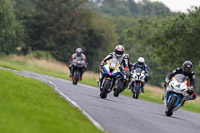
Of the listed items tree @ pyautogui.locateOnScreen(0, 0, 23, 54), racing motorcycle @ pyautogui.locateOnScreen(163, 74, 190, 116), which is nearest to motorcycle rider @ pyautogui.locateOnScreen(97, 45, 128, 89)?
racing motorcycle @ pyautogui.locateOnScreen(163, 74, 190, 116)

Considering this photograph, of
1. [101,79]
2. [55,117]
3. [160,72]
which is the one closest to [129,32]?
[101,79]

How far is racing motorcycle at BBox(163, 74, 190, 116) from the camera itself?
14062 millimetres

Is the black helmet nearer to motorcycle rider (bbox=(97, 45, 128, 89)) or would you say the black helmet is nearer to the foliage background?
motorcycle rider (bbox=(97, 45, 128, 89))

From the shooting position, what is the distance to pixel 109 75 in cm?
1648

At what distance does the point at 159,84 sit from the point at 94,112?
68.5m

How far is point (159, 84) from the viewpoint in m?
78.9

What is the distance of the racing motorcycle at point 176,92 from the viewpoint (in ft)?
46.1

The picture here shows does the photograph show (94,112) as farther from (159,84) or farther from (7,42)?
(159,84)

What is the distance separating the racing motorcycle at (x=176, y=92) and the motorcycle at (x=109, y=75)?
2531 mm

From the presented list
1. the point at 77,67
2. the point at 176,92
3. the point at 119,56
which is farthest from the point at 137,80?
the point at 176,92

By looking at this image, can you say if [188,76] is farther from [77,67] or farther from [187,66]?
[77,67]

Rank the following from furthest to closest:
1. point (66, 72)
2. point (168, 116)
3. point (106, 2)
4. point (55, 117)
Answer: point (106, 2) < point (66, 72) < point (168, 116) < point (55, 117)

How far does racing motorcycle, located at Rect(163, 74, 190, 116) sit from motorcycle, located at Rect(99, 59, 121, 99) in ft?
8.30

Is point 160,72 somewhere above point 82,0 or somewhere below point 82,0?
below
